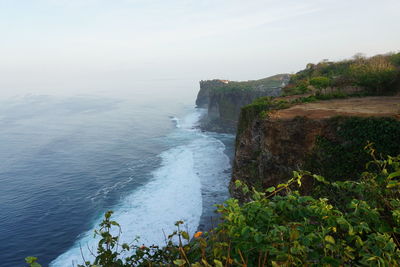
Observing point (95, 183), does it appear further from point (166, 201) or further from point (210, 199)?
point (210, 199)

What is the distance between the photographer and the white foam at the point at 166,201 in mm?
24641

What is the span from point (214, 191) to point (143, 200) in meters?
9.12

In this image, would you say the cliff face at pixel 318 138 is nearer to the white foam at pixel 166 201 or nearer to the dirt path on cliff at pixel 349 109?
the dirt path on cliff at pixel 349 109

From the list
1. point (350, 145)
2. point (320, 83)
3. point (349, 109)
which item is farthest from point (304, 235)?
point (320, 83)

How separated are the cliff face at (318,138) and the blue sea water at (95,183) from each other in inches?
459

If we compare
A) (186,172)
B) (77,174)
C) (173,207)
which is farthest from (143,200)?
(77,174)

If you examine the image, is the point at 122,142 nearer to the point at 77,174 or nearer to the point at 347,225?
the point at 77,174

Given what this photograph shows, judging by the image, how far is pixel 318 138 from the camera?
49.2ft

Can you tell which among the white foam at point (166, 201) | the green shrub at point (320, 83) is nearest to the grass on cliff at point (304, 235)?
the white foam at point (166, 201)

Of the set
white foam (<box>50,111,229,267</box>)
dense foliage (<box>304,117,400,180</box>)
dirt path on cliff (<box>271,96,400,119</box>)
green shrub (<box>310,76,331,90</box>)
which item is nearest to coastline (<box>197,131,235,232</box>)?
white foam (<box>50,111,229,267</box>)

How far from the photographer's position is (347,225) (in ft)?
9.68

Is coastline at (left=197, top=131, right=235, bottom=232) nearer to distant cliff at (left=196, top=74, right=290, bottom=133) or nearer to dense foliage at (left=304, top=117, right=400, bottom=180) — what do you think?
dense foliage at (left=304, top=117, right=400, bottom=180)

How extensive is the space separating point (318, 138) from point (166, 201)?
2139 centimetres

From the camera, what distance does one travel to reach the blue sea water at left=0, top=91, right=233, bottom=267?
25.8m
